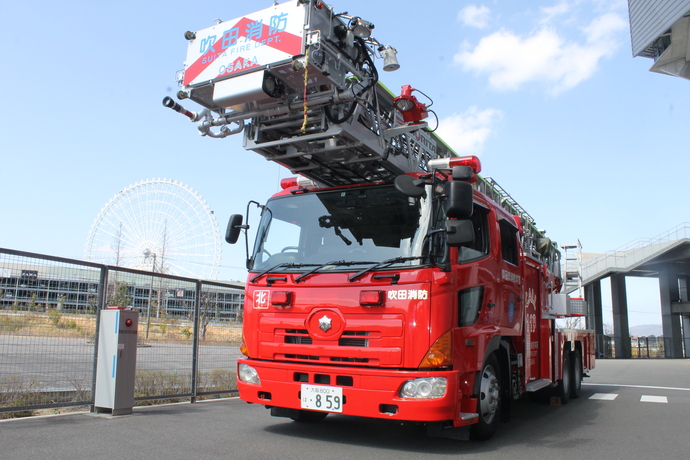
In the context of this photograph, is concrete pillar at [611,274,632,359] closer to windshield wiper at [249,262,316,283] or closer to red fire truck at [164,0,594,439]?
red fire truck at [164,0,594,439]

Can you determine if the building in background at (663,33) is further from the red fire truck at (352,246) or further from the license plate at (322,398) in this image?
the license plate at (322,398)

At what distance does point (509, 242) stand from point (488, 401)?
2.13 metres

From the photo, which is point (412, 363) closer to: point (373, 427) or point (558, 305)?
point (373, 427)

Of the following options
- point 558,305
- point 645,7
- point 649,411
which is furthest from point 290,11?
point 645,7

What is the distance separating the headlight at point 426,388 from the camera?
196 inches

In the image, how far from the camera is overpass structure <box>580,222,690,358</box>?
132 ft

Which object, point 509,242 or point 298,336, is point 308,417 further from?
point 509,242

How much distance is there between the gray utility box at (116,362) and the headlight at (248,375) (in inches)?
74.0

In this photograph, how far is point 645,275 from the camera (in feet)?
153

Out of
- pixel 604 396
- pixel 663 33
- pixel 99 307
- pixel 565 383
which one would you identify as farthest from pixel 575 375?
pixel 663 33

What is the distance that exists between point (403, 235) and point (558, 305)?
517 centimetres

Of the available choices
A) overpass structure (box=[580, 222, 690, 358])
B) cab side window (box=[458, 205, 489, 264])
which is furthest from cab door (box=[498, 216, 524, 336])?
overpass structure (box=[580, 222, 690, 358])

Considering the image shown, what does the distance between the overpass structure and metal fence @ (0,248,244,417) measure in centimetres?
3752

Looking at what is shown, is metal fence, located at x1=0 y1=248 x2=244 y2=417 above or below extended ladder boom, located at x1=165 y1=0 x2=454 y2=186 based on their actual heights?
below
